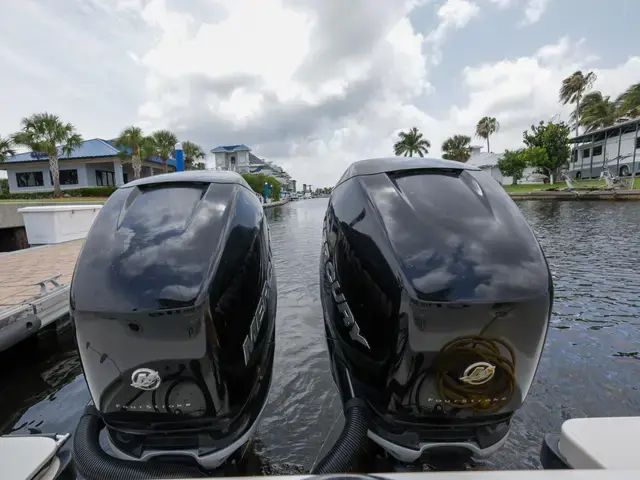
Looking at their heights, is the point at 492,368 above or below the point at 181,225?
below

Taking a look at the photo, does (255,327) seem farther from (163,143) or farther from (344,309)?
(163,143)

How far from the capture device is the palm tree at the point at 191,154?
132 ft

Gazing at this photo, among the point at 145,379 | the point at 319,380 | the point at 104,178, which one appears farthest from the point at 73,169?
the point at 145,379

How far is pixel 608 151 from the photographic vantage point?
34719mm

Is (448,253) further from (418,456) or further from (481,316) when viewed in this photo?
(418,456)

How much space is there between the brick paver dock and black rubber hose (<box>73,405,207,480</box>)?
3089 millimetres

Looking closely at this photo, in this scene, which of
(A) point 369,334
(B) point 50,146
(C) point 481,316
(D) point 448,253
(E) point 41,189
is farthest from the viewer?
(E) point 41,189

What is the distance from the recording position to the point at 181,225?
1.64m

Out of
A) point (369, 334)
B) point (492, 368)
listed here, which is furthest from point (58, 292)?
point (492, 368)

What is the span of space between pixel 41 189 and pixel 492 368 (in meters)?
36.4

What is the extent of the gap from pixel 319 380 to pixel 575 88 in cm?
5410

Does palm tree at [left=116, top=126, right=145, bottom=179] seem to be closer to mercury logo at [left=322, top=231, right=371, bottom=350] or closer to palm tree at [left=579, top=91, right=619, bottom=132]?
mercury logo at [left=322, top=231, right=371, bottom=350]

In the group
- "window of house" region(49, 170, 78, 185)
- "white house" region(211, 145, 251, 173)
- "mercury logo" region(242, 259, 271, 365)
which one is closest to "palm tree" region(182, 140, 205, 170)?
"window of house" region(49, 170, 78, 185)

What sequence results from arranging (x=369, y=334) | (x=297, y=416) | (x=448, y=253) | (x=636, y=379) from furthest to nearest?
(x=636, y=379), (x=297, y=416), (x=369, y=334), (x=448, y=253)
